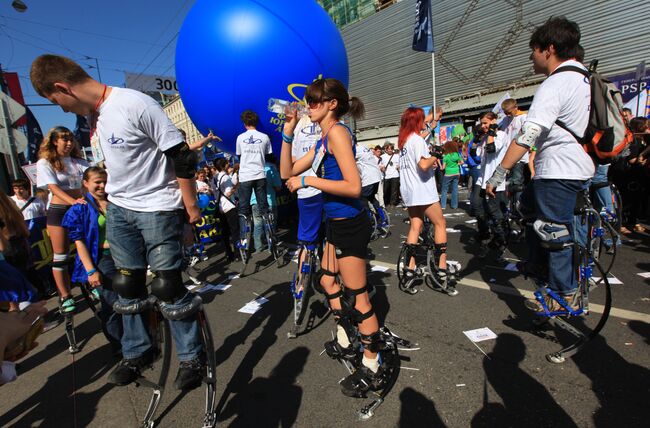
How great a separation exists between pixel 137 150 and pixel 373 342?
181 centimetres

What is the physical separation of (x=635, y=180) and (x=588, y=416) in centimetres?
565

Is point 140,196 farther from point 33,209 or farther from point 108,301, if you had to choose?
point 33,209

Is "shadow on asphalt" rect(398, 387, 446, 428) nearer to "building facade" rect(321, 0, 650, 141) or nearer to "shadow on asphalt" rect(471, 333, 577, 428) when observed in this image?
"shadow on asphalt" rect(471, 333, 577, 428)

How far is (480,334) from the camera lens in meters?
2.80

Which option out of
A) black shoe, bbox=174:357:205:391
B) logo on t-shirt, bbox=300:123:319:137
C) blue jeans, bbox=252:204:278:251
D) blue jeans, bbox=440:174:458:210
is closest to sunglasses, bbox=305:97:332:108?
logo on t-shirt, bbox=300:123:319:137

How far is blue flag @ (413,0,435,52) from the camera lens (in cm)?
1375

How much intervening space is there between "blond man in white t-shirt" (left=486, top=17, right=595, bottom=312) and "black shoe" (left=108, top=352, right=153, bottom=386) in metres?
2.72

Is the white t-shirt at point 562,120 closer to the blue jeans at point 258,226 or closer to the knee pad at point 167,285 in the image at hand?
the knee pad at point 167,285

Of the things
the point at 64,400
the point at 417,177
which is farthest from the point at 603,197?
the point at 64,400

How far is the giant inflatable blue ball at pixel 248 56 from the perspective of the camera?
4863 mm

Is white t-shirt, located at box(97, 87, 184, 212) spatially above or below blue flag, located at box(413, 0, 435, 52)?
below

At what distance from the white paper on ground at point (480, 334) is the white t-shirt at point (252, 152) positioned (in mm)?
3572

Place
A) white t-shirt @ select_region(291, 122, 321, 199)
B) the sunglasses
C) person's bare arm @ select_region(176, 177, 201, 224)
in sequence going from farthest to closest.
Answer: white t-shirt @ select_region(291, 122, 321, 199) → the sunglasses → person's bare arm @ select_region(176, 177, 201, 224)

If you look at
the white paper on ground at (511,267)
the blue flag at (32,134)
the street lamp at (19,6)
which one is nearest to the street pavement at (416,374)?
the white paper on ground at (511,267)
